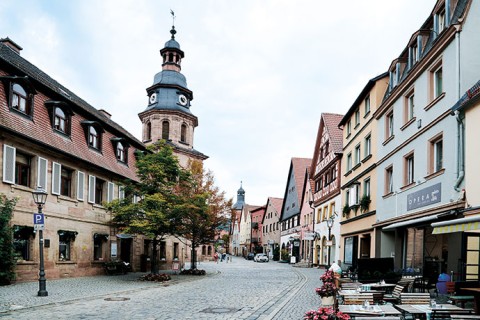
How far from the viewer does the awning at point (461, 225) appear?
1134 centimetres

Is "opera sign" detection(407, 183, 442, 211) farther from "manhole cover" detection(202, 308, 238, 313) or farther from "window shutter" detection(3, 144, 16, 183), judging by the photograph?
"window shutter" detection(3, 144, 16, 183)

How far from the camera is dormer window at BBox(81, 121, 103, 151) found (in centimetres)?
2638

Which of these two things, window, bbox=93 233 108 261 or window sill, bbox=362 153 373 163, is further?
window, bbox=93 233 108 261

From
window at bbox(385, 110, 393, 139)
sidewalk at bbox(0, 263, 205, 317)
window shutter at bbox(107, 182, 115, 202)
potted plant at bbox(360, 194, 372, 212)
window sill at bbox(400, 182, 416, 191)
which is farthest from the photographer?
window shutter at bbox(107, 182, 115, 202)

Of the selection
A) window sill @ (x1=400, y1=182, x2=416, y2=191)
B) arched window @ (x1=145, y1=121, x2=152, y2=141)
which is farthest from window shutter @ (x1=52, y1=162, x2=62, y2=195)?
arched window @ (x1=145, y1=121, x2=152, y2=141)

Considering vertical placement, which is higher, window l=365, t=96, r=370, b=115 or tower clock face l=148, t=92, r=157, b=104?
tower clock face l=148, t=92, r=157, b=104

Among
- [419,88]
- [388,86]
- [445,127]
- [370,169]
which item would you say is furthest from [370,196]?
[445,127]

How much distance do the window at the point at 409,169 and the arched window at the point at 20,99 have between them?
54.5ft

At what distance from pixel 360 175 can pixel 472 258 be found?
14463 mm

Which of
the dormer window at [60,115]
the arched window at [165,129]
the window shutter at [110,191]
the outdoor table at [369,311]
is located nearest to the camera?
the outdoor table at [369,311]

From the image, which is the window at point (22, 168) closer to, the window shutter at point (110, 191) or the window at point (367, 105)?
the window shutter at point (110, 191)

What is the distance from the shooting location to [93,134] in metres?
27.3

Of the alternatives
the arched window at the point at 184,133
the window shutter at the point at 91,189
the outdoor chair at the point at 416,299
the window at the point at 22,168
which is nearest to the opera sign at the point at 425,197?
the outdoor chair at the point at 416,299

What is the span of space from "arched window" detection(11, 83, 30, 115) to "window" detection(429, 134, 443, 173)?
1675cm
